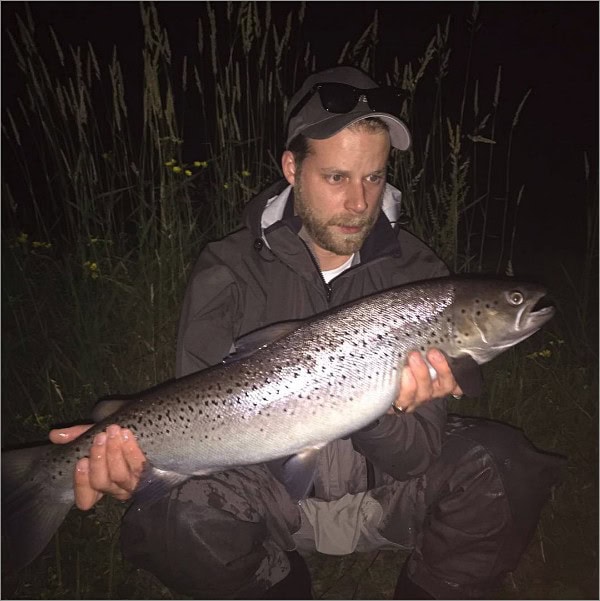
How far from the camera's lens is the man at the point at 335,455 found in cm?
238

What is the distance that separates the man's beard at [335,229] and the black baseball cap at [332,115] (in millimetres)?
286

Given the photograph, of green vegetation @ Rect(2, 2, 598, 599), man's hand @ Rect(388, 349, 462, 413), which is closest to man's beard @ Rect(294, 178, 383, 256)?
man's hand @ Rect(388, 349, 462, 413)

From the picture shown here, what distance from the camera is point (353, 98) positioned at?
2.86 metres

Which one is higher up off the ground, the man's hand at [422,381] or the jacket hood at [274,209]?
the jacket hood at [274,209]

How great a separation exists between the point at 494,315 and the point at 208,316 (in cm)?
128

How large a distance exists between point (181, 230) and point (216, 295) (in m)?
1.16

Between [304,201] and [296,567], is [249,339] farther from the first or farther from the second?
[296,567]

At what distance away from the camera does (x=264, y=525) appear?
2.49 meters

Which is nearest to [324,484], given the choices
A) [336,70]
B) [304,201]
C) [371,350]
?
[371,350]

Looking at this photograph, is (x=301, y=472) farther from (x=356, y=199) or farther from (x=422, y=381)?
(x=356, y=199)

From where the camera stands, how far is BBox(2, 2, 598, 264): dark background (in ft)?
30.9

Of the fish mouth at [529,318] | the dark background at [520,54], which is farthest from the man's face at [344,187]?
the dark background at [520,54]

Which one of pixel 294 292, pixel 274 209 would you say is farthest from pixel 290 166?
pixel 294 292

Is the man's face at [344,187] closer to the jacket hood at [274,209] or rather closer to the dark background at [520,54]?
the jacket hood at [274,209]
